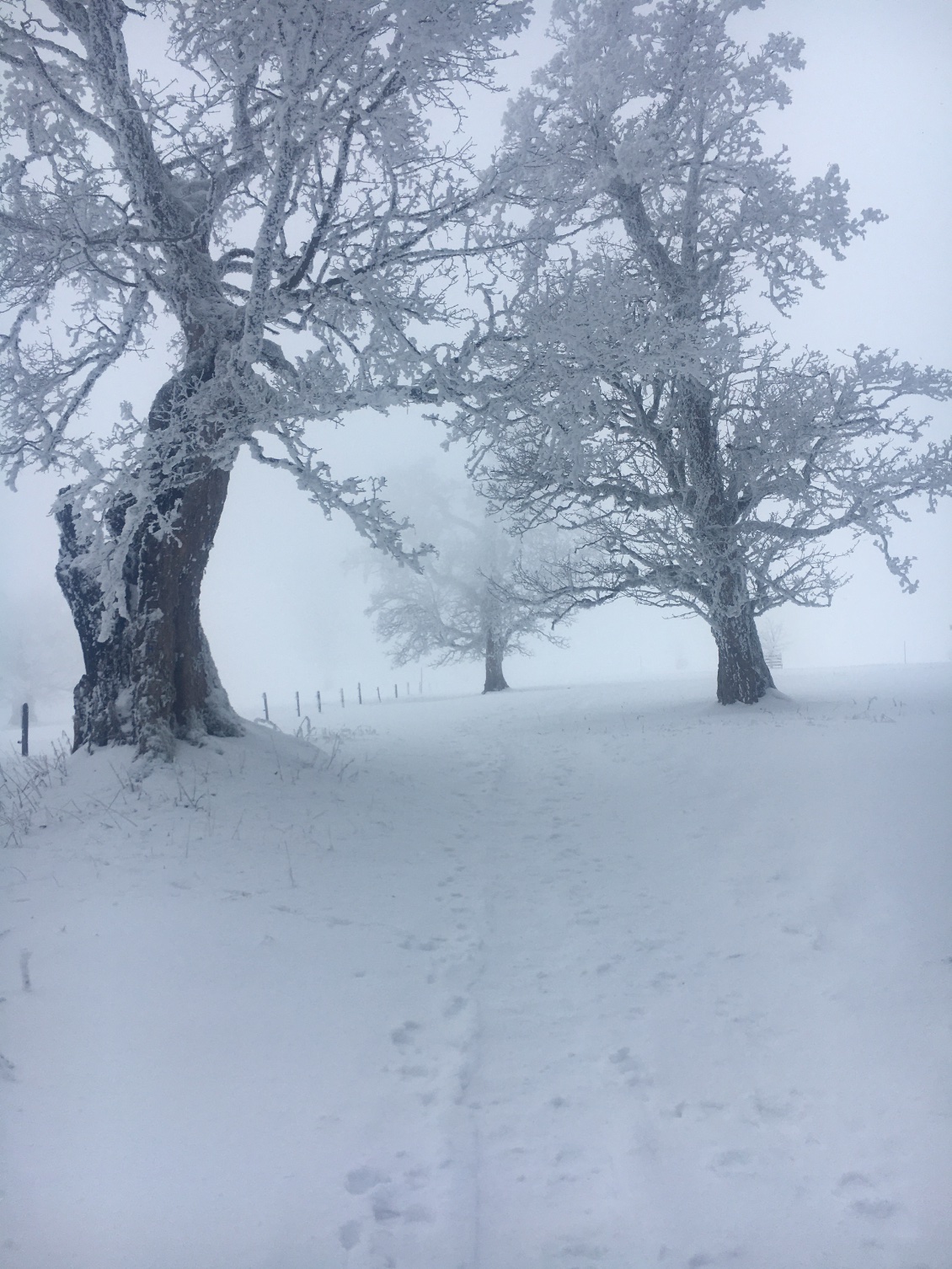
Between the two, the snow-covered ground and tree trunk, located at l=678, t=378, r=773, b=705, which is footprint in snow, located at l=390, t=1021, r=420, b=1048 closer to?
the snow-covered ground

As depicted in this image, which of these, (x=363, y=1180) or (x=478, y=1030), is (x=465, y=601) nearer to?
(x=478, y=1030)

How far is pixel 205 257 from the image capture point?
870 cm

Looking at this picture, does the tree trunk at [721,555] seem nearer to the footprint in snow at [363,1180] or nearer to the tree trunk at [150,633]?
the tree trunk at [150,633]

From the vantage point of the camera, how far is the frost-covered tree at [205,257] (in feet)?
23.7

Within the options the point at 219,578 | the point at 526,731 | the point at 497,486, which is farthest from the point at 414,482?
the point at 219,578

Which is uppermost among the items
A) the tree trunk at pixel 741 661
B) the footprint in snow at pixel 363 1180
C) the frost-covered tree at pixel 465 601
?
the frost-covered tree at pixel 465 601

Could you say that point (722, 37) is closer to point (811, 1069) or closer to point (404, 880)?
point (404, 880)

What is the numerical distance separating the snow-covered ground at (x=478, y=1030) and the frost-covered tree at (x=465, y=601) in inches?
791

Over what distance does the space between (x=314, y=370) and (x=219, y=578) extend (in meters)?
203

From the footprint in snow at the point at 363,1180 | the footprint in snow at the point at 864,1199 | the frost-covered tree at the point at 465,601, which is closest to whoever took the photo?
the footprint in snow at the point at 864,1199

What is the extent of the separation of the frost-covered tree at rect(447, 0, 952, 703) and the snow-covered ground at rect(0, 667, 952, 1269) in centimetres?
639

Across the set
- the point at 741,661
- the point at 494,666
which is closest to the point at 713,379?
the point at 741,661

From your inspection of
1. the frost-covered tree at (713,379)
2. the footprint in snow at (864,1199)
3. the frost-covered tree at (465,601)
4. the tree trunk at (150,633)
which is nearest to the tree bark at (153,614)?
the tree trunk at (150,633)

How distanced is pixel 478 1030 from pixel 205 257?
843 cm
